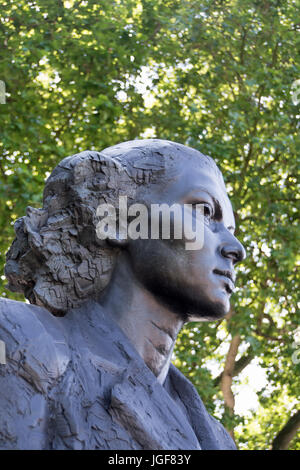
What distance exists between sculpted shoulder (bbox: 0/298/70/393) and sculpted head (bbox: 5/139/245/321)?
0.26m

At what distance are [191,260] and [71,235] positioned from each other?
49cm

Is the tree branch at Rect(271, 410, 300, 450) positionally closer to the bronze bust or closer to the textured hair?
the bronze bust

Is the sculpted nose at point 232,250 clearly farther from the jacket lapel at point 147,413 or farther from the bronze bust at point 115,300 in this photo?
the jacket lapel at point 147,413

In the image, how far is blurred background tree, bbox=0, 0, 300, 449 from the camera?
942cm

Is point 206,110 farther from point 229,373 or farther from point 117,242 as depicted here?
point 117,242

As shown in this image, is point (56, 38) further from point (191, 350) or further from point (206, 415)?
point (206, 415)

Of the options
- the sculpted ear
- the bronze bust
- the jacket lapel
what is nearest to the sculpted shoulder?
the bronze bust

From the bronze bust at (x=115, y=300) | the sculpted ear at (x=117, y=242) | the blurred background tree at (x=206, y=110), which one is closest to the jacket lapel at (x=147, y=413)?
the bronze bust at (x=115, y=300)

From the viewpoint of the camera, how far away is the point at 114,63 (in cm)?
976

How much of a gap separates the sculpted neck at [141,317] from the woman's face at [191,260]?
0.04 metres

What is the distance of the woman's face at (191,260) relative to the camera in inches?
135

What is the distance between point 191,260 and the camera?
3443 mm

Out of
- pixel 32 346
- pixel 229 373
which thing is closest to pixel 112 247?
pixel 32 346

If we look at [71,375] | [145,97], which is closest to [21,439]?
[71,375]
